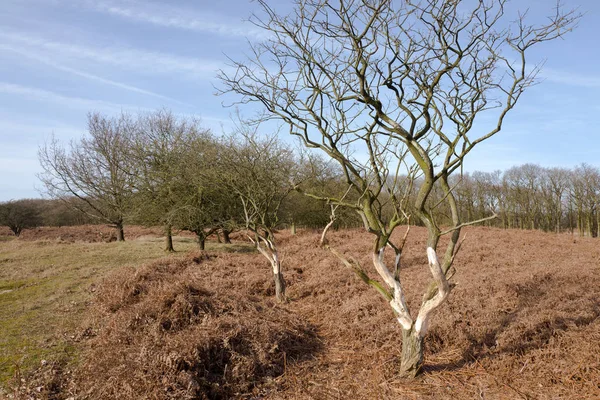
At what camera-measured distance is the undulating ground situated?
470 cm

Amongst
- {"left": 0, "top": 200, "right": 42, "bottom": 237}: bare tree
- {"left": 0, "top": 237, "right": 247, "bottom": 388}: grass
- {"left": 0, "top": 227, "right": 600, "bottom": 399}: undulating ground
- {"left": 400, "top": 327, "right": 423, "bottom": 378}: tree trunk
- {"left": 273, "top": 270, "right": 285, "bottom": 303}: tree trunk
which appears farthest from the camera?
{"left": 0, "top": 200, "right": 42, "bottom": 237}: bare tree

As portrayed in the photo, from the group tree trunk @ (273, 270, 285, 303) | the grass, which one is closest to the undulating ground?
the grass

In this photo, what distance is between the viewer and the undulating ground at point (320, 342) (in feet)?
15.4

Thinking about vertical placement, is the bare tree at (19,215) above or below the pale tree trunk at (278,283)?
above

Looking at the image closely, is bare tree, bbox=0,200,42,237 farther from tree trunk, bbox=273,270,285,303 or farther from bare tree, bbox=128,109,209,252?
tree trunk, bbox=273,270,285,303

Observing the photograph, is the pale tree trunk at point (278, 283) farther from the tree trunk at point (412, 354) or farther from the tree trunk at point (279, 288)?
the tree trunk at point (412, 354)

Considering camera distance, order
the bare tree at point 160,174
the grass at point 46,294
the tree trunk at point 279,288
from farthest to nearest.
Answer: the bare tree at point 160,174 < the tree trunk at point 279,288 < the grass at point 46,294

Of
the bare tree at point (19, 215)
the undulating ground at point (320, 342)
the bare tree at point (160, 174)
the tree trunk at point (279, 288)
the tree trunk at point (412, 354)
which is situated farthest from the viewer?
the bare tree at point (19, 215)

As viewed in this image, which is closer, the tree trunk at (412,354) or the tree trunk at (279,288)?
the tree trunk at (412,354)

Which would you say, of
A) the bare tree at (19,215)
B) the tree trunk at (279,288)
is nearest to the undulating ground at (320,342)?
the tree trunk at (279,288)

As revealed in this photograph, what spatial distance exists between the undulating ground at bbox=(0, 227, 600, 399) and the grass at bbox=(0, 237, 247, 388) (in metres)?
0.10

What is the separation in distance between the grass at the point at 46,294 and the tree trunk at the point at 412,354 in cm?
487

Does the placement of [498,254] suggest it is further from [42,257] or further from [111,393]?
[42,257]

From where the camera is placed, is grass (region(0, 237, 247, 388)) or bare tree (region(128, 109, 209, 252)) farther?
bare tree (region(128, 109, 209, 252))
